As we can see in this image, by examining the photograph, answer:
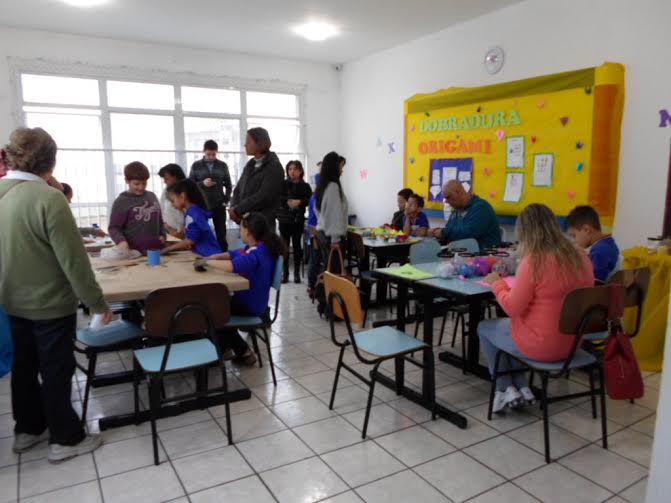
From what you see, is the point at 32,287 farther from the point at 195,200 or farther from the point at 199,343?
the point at 195,200

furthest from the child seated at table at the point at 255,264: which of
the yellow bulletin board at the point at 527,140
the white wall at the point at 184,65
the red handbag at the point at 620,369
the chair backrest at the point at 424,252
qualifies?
the white wall at the point at 184,65

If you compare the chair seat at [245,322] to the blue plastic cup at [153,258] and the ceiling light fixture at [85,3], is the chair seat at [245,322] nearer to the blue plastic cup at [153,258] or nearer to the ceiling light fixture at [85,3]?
the blue plastic cup at [153,258]

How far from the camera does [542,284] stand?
91.0 inches

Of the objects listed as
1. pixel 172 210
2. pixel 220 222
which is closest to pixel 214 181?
pixel 220 222

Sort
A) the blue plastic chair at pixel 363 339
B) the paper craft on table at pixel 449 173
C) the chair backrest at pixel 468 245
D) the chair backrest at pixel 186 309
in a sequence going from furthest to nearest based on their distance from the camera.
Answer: the paper craft on table at pixel 449 173 < the chair backrest at pixel 468 245 < the blue plastic chair at pixel 363 339 < the chair backrest at pixel 186 309

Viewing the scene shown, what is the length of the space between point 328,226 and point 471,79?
2.69 metres

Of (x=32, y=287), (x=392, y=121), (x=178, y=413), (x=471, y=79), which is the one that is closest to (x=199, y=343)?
(x=178, y=413)

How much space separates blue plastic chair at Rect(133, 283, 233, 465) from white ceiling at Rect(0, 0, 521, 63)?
387 cm

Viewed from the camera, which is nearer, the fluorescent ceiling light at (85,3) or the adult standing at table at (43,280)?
the adult standing at table at (43,280)

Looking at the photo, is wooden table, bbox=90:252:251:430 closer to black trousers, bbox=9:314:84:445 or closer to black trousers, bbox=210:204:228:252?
black trousers, bbox=9:314:84:445

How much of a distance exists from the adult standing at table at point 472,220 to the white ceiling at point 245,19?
2.30 metres

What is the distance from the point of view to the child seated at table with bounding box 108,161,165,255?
3.44 meters

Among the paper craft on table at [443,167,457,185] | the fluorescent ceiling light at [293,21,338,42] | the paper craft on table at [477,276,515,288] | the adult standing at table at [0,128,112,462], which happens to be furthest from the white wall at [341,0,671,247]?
the adult standing at table at [0,128,112,462]

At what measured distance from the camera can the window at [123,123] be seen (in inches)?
255
